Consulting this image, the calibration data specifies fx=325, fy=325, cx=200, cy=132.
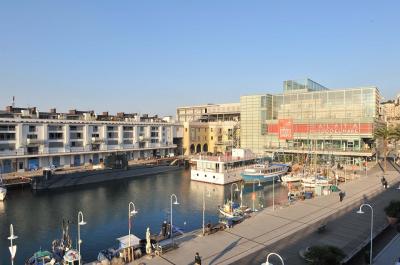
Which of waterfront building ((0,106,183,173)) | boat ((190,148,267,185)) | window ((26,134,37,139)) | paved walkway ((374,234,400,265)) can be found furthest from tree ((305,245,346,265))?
window ((26,134,37,139))

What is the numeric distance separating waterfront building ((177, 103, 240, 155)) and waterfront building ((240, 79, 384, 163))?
15875 mm

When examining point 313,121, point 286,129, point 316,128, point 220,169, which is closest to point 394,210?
point 220,169

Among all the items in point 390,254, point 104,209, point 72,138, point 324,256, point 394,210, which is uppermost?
point 72,138

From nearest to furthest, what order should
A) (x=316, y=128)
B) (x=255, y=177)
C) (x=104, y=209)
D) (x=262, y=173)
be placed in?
(x=104, y=209), (x=255, y=177), (x=262, y=173), (x=316, y=128)

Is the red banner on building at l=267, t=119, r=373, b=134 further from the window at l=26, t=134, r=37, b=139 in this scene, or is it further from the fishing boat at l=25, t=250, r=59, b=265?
the fishing boat at l=25, t=250, r=59, b=265

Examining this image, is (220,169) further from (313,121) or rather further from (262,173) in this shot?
(313,121)

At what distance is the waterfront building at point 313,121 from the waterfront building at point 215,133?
52.1 feet

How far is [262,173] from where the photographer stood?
7644 centimetres

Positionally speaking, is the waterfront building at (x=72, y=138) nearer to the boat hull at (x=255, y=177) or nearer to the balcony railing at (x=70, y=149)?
the balcony railing at (x=70, y=149)

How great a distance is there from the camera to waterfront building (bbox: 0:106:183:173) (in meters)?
79.7

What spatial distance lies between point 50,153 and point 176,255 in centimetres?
6990

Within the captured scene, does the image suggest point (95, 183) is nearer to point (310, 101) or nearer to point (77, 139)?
point (77, 139)

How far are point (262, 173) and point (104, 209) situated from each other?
1504 inches

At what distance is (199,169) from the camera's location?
79.2 meters
